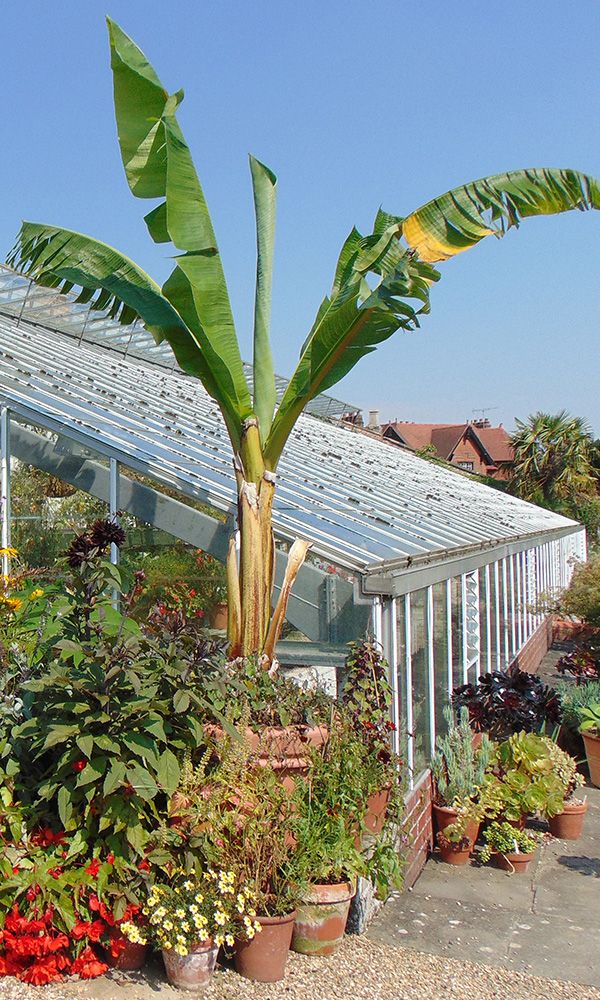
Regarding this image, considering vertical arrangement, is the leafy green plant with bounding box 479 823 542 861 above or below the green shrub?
below

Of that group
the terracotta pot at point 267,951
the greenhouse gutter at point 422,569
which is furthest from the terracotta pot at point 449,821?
the terracotta pot at point 267,951

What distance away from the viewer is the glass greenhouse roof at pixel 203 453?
22.1 ft

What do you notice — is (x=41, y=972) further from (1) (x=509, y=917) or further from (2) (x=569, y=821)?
(2) (x=569, y=821)

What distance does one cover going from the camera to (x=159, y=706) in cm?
435

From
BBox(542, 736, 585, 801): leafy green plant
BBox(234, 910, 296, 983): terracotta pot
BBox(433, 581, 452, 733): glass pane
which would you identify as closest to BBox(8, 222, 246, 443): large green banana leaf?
BBox(433, 581, 452, 733): glass pane

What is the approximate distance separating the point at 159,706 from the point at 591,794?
5.92 metres

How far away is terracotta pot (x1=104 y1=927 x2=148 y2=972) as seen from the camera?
426cm

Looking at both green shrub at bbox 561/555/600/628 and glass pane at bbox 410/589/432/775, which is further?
green shrub at bbox 561/555/600/628

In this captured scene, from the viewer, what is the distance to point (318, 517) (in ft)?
22.8

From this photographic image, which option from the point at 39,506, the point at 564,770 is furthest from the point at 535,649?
the point at 39,506

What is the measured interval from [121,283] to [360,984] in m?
4.42

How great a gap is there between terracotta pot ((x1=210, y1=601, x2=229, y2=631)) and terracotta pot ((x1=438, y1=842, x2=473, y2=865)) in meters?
2.39

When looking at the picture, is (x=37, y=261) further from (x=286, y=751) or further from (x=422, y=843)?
(x=422, y=843)

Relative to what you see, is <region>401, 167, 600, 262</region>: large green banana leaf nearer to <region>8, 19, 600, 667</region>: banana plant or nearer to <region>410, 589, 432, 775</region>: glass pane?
<region>8, 19, 600, 667</region>: banana plant
